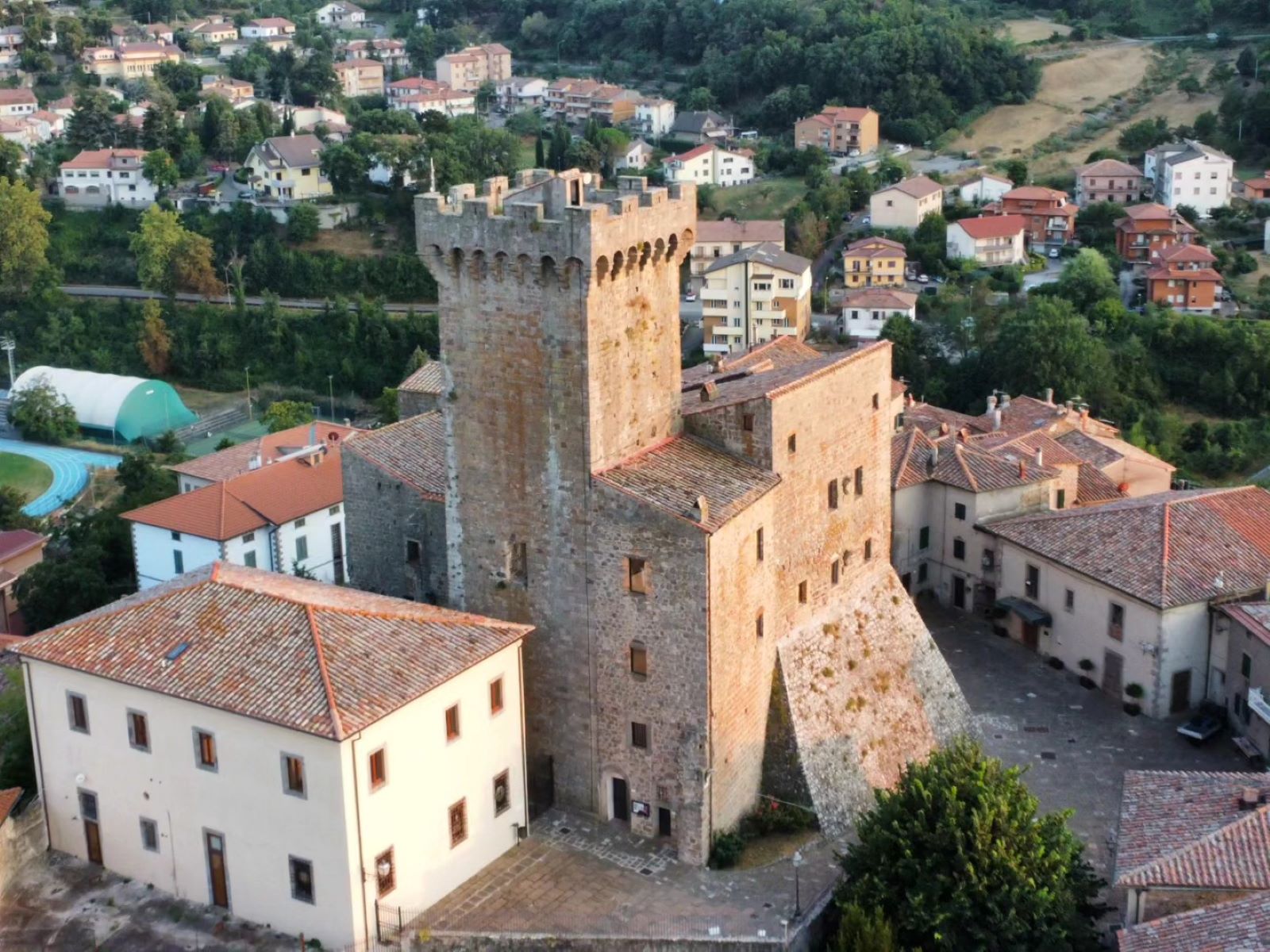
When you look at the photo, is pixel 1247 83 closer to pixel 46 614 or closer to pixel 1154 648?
pixel 1154 648

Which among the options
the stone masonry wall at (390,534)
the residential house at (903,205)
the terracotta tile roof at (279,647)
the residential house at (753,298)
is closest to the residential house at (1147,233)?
the residential house at (903,205)

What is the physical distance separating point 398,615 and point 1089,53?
136 m

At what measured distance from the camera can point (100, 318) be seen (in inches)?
4520

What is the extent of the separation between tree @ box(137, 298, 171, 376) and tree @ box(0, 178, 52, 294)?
1351cm

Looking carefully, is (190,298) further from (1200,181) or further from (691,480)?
(691,480)

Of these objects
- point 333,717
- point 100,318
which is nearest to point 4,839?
point 333,717

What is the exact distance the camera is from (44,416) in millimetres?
96125

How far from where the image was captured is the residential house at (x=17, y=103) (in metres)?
147

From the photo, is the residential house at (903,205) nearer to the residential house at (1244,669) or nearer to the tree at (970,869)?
the residential house at (1244,669)

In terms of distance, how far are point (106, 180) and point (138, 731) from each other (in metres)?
105

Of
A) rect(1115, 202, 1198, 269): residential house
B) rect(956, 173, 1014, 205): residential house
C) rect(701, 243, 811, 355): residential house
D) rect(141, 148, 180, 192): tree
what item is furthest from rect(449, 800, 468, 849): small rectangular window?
rect(141, 148, 180, 192): tree

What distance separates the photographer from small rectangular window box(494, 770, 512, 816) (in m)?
35.7

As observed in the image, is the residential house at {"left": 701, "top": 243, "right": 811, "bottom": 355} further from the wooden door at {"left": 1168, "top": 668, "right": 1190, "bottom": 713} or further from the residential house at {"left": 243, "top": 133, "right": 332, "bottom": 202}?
the wooden door at {"left": 1168, "top": 668, "right": 1190, "bottom": 713}

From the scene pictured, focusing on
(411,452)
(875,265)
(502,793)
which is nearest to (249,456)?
(411,452)
